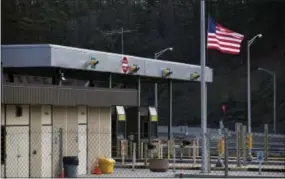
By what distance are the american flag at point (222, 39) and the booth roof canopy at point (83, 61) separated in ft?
21.4

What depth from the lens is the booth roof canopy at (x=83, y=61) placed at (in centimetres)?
2770

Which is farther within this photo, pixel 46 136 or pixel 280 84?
pixel 280 84

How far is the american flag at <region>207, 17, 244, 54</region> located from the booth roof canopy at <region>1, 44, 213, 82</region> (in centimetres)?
652

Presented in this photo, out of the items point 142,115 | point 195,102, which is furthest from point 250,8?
point 142,115

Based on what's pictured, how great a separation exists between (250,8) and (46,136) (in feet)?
341

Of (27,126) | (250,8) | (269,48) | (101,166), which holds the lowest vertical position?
(101,166)

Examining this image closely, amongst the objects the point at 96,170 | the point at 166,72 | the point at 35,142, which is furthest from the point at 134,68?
the point at 35,142

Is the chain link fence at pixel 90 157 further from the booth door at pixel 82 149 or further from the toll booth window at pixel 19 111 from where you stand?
the toll booth window at pixel 19 111

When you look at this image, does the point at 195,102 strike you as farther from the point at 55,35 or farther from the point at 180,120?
the point at 55,35

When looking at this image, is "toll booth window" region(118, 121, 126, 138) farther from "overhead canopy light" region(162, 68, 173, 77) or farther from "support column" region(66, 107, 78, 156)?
"support column" region(66, 107, 78, 156)

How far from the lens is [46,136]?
24469 millimetres

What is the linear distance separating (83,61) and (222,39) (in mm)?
6975

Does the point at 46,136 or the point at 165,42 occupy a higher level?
the point at 165,42

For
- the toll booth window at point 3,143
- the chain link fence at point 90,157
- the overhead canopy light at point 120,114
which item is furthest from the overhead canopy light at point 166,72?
the toll booth window at point 3,143
